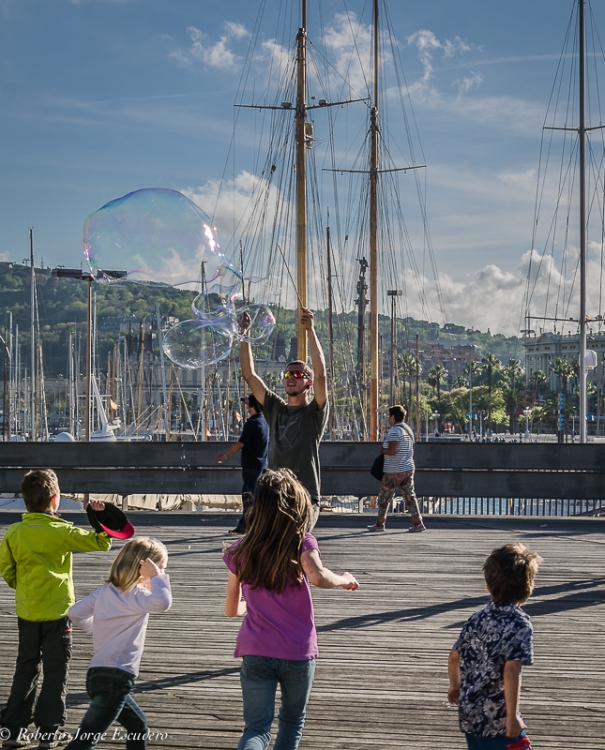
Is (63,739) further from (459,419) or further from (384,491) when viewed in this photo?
(459,419)

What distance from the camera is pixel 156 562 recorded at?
17.2 ft

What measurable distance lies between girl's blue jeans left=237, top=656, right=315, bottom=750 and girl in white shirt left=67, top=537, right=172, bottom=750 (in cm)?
79

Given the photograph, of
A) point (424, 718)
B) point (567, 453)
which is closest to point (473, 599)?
point (424, 718)

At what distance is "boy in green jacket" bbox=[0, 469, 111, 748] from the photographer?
229 inches

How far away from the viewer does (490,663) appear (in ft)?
14.7

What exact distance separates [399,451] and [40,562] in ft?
30.9

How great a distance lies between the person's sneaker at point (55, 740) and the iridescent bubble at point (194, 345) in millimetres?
7580

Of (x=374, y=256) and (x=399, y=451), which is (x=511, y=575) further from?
(x=374, y=256)

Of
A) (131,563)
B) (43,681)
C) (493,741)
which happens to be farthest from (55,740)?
(493,741)

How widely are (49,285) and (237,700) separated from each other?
16161 centimetres

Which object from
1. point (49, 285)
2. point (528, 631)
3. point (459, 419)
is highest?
point (49, 285)

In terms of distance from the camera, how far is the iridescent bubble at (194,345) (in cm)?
1350

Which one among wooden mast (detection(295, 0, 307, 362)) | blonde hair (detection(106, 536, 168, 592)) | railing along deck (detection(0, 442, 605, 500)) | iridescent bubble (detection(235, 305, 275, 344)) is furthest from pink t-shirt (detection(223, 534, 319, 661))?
wooden mast (detection(295, 0, 307, 362))

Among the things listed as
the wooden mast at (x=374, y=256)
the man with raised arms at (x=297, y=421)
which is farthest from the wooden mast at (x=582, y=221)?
the man with raised arms at (x=297, y=421)
